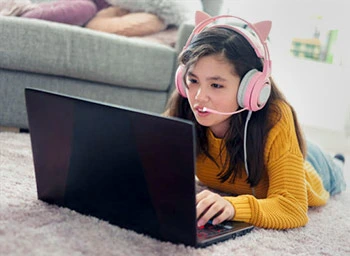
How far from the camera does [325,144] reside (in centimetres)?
290

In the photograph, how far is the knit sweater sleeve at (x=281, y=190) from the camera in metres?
0.92

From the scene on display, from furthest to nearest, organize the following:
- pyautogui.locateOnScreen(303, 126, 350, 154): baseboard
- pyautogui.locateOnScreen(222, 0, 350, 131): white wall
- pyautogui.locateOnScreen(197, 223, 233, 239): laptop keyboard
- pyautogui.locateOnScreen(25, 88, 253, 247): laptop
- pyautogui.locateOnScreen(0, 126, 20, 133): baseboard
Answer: pyautogui.locateOnScreen(222, 0, 350, 131): white wall, pyautogui.locateOnScreen(303, 126, 350, 154): baseboard, pyautogui.locateOnScreen(0, 126, 20, 133): baseboard, pyautogui.locateOnScreen(197, 223, 233, 239): laptop keyboard, pyautogui.locateOnScreen(25, 88, 253, 247): laptop

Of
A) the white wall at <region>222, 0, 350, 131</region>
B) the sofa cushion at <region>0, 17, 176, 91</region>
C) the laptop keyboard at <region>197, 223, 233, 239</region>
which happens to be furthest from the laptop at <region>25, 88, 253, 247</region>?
the white wall at <region>222, 0, 350, 131</region>

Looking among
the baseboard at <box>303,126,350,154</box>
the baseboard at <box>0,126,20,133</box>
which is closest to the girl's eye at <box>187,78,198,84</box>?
the baseboard at <box>0,126,20,133</box>

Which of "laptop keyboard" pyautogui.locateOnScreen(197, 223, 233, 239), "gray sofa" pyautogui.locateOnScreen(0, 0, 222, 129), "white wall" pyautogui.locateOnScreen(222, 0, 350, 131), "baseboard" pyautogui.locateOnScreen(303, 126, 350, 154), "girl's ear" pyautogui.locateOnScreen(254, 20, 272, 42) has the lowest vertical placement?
"baseboard" pyautogui.locateOnScreen(303, 126, 350, 154)

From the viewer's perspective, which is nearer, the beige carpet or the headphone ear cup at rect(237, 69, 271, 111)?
the beige carpet

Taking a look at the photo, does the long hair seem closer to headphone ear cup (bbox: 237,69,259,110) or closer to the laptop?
headphone ear cup (bbox: 237,69,259,110)

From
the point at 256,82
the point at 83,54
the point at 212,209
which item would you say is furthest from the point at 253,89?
the point at 83,54

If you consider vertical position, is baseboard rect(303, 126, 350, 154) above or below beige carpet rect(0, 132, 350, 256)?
below

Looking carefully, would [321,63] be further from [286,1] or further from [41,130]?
[41,130]

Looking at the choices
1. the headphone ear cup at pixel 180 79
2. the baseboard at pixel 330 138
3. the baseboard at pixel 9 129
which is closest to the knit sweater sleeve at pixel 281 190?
the headphone ear cup at pixel 180 79

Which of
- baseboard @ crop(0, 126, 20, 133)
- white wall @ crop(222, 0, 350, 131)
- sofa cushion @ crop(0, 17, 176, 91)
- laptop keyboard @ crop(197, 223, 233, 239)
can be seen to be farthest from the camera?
white wall @ crop(222, 0, 350, 131)

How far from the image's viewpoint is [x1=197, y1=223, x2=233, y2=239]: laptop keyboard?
776 mm

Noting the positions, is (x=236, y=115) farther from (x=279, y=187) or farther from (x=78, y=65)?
(x=78, y=65)
